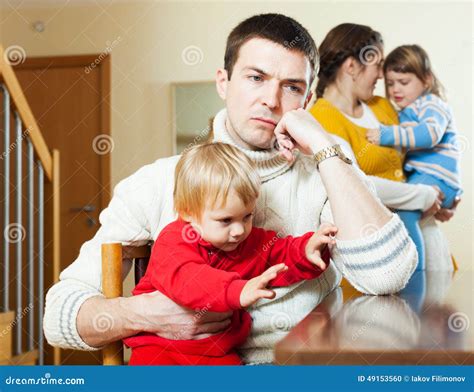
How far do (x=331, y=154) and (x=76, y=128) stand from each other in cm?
390

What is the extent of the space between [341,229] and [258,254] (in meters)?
0.15

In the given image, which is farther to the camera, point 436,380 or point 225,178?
point 225,178

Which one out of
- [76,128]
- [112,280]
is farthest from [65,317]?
[76,128]

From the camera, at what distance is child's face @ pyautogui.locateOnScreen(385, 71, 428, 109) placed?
251cm

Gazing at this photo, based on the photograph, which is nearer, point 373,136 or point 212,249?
point 212,249

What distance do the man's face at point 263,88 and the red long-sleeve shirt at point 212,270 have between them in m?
0.21

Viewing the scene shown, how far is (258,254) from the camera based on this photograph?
1193 millimetres

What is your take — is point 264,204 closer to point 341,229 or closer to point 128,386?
point 341,229

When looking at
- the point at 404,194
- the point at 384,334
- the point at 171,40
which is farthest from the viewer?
the point at 171,40

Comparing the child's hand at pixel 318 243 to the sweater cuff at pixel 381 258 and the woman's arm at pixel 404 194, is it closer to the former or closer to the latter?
the sweater cuff at pixel 381 258

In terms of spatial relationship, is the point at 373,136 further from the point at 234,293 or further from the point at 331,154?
the point at 234,293

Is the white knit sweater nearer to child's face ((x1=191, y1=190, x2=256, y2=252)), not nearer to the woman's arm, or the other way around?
child's face ((x1=191, y1=190, x2=256, y2=252))

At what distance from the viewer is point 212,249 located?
1169 mm

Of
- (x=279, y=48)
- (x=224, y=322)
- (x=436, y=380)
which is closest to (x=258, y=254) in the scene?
(x=224, y=322)
